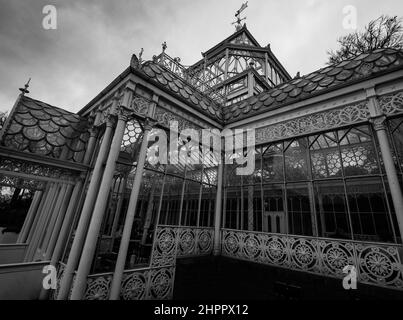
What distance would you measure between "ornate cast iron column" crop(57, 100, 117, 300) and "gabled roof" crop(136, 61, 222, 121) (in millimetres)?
1476

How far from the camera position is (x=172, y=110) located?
6.20m

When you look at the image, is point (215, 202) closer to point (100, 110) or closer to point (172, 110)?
point (172, 110)

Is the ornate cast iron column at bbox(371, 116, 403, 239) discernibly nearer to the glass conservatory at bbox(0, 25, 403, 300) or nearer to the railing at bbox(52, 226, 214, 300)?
the glass conservatory at bbox(0, 25, 403, 300)

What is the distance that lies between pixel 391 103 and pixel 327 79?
1782 mm

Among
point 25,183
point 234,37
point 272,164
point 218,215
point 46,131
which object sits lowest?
point 218,215

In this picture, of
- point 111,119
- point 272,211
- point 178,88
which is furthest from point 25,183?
point 272,211

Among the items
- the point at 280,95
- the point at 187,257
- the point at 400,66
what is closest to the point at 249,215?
the point at 187,257

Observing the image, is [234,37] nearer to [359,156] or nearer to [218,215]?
[359,156]

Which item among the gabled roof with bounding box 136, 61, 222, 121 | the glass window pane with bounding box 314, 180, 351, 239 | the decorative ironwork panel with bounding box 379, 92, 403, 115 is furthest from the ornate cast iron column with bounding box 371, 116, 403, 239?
the gabled roof with bounding box 136, 61, 222, 121

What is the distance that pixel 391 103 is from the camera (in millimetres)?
4727

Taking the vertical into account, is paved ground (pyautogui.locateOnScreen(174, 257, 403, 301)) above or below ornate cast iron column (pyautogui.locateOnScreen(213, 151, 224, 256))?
below

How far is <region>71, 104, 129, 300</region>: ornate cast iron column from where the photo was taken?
3704 millimetres

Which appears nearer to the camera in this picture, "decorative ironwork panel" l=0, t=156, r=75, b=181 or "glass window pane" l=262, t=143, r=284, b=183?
"decorative ironwork panel" l=0, t=156, r=75, b=181

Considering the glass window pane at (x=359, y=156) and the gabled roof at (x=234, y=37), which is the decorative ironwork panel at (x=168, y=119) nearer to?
the glass window pane at (x=359, y=156)
